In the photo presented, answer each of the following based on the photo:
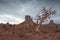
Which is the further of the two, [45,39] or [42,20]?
[42,20]

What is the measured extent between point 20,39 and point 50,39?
14.6ft

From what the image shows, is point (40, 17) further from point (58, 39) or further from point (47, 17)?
point (58, 39)

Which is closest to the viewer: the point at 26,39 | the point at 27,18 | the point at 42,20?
the point at 26,39

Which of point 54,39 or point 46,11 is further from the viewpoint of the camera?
point 46,11

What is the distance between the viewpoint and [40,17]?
121 feet

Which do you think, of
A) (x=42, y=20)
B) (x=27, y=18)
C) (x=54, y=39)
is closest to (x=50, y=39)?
(x=54, y=39)

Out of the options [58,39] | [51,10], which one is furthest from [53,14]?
[58,39]

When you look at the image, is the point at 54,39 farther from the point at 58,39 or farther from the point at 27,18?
the point at 27,18

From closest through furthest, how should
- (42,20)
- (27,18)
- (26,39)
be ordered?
(26,39) → (42,20) → (27,18)

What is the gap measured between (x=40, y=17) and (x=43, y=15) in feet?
3.40

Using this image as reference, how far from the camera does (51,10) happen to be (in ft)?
117

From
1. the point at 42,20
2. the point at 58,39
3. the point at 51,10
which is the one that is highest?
the point at 51,10

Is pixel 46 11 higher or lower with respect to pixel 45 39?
higher

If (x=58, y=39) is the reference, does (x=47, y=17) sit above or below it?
above
